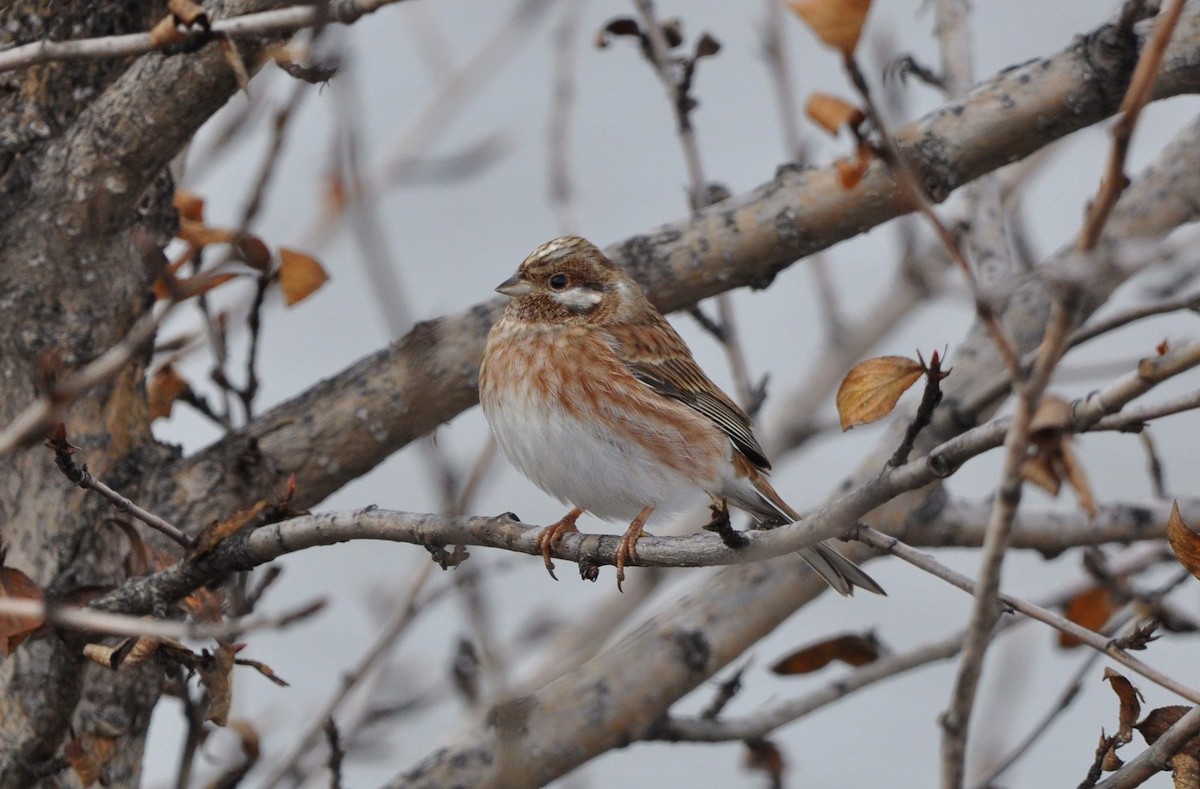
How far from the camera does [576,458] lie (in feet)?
13.9

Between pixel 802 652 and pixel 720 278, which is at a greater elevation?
pixel 720 278

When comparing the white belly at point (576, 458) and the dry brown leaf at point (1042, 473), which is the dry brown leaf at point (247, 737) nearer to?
the white belly at point (576, 458)

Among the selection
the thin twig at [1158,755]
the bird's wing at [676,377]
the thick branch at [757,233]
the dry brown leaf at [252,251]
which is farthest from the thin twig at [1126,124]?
the bird's wing at [676,377]

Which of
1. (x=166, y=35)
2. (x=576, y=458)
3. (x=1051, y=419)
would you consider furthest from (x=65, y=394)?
(x=576, y=458)

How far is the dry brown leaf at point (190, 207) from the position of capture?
4082 millimetres

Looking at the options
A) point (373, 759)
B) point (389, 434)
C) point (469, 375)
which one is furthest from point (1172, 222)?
point (373, 759)

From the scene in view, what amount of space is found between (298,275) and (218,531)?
3.12ft

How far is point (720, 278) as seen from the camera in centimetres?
390

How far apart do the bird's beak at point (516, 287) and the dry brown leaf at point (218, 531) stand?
5.29 feet

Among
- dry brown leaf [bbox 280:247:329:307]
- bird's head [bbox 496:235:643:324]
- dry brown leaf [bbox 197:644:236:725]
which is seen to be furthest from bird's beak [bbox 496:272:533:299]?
dry brown leaf [bbox 197:644:236:725]

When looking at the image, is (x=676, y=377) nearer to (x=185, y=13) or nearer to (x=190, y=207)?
(x=190, y=207)

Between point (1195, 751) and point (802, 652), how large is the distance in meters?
1.40

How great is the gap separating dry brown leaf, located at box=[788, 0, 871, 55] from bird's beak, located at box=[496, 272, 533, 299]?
2.78 metres

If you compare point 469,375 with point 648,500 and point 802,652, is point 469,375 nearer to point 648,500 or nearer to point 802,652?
point 648,500
